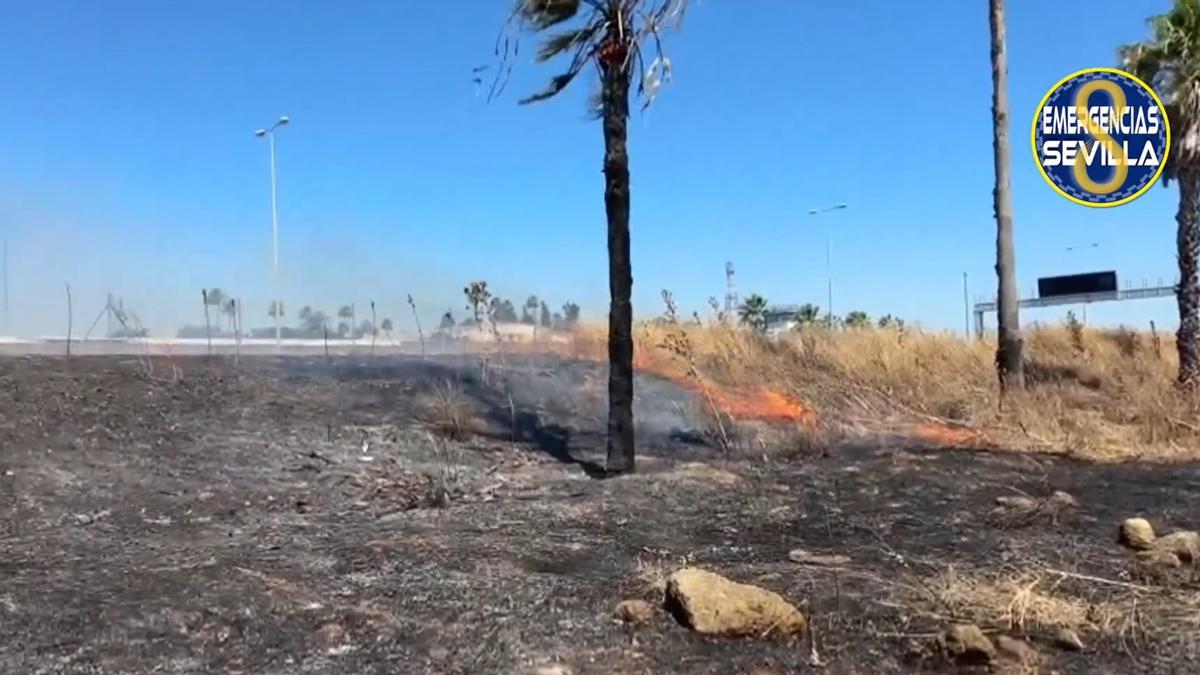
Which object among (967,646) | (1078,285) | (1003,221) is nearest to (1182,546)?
(967,646)

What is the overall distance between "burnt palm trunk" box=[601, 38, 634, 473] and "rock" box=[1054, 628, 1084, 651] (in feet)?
16.4

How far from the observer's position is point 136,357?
13570 mm

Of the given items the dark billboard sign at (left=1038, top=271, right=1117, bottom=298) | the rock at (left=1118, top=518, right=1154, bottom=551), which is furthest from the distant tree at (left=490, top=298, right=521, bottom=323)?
the dark billboard sign at (left=1038, top=271, right=1117, bottom=298)

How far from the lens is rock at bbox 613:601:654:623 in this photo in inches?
173

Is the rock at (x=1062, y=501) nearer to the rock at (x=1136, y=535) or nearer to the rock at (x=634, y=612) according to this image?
the rock at (x=1136, y=535)

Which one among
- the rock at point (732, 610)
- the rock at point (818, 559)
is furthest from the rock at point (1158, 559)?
the rock at point (732, 610)

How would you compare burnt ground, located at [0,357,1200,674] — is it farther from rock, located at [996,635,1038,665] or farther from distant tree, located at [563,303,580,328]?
distant tree, located at [563,303,580,328]

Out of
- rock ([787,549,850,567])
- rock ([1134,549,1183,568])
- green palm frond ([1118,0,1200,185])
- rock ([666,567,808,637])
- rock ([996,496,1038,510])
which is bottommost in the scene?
rock ([1134,549,1183,568])

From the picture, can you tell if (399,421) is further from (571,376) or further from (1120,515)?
(1120,515)

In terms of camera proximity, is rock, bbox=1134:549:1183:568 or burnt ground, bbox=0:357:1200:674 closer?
burnt ground, bbox=0:357:1200:674

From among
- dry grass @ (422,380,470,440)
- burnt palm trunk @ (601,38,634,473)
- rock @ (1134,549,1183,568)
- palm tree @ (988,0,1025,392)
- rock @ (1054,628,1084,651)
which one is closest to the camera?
rock @ (1054,628,1084,651)

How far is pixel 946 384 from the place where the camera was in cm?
1612

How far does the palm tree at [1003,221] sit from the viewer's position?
48.4 feet

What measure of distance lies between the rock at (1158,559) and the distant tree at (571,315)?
17.1 meters
